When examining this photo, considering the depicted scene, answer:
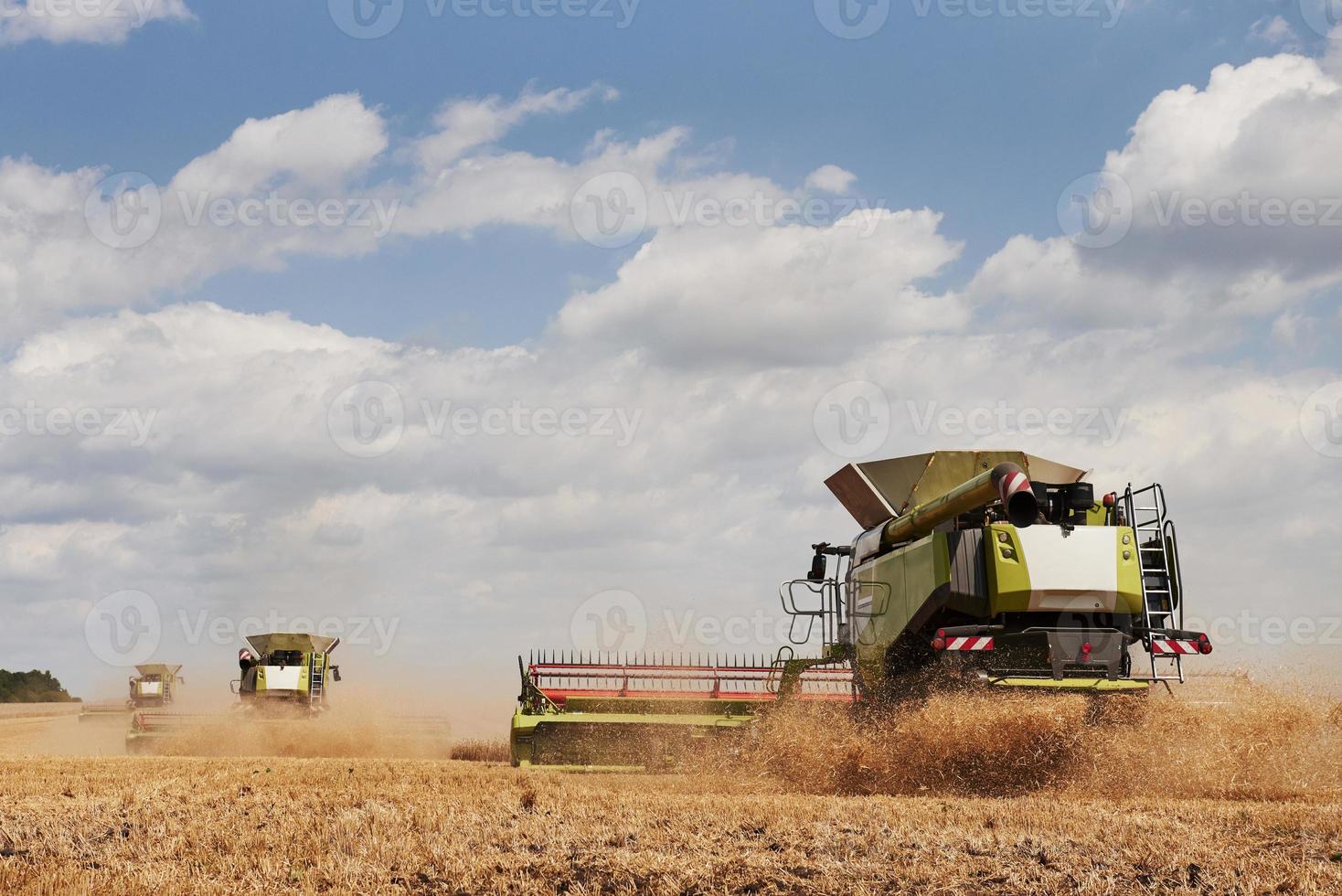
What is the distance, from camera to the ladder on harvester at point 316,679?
25.2 meters

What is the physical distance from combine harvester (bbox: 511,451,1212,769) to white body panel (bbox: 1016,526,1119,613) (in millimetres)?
11

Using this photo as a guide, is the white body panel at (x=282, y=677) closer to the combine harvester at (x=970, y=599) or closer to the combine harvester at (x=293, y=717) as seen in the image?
the combine harvester at (x=293, y=717)

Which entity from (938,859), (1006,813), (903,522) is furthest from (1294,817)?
(903,522)

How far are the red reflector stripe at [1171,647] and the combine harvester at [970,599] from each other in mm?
11

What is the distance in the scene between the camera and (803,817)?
7.57 metres

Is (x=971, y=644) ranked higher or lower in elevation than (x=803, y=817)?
higher

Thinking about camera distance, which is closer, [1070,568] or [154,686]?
[1070,568]

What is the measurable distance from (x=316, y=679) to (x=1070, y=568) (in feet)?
63.9

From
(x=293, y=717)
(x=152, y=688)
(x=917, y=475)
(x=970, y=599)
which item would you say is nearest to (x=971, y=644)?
(x=970, y=599)

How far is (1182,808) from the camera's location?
7945 millimetres

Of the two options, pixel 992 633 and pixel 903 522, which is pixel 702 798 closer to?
pixel 992 633

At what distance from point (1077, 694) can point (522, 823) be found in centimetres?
476

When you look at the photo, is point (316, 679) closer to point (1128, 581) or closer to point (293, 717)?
point (293, 717)

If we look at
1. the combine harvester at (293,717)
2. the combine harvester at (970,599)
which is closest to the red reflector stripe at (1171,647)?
the combine harvester at (970,599)
